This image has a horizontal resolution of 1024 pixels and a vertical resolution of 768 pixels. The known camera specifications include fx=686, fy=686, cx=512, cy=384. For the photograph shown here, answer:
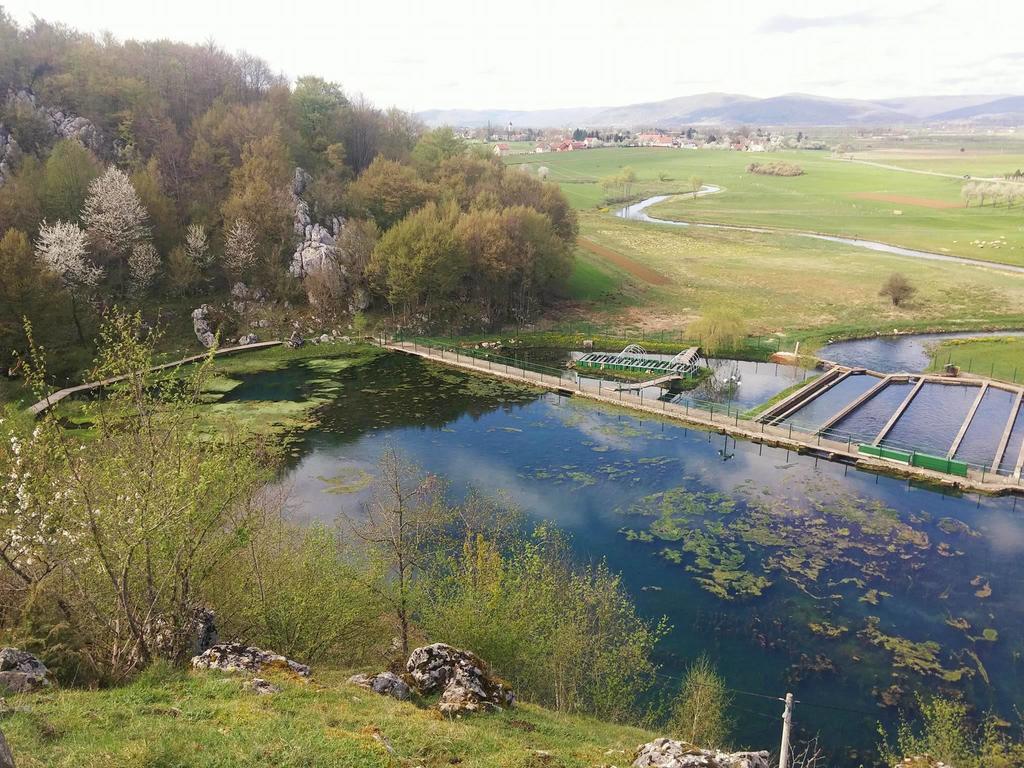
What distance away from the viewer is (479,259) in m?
79.5

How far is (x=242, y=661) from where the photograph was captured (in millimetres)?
18828

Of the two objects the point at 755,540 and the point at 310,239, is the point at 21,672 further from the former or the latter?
the point at 310,239

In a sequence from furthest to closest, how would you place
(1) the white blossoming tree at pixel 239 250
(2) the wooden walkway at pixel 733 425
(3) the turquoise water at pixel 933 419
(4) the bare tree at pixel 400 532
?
1. (1) the white blossoming tree at pixel 239 250
2. (3) the turquoise water at pixel 933 419
3. (2) the wooden walkway at pixel 733 425
4. (4) the bare tree at pixel 400 532

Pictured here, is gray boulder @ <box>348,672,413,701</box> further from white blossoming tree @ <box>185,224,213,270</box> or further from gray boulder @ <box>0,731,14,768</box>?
white blossoming tree @ <box>185,224,213,270</box>

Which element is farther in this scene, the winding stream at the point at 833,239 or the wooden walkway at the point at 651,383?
the winding stream at the point at 833,239

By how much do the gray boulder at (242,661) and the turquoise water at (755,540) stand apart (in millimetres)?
14202

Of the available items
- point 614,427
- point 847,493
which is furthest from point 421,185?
point 847,493

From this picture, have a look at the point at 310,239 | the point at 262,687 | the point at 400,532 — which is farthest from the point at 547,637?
the point at 310,239

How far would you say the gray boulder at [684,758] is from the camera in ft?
51.7

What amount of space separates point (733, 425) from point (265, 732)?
42353mm

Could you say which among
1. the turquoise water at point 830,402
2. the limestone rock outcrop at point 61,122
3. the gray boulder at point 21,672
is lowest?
the turquoise water at point 830,402

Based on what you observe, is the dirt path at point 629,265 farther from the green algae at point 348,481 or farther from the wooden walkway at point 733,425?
the green algae at point 348,481

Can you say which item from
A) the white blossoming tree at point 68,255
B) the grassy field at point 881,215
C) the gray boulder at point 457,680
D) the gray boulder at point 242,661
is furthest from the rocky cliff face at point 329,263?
the grassy field at point 881,215

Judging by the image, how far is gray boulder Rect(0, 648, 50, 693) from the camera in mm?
16172
